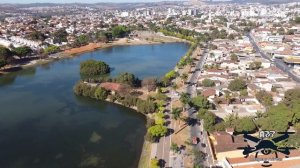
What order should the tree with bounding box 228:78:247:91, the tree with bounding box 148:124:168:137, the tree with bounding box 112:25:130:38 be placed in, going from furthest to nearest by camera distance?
the tree with bounding box 112:25:130:38
the tree with bounding box 228:78:247:91
the tree with bounding box 148:124:168:137

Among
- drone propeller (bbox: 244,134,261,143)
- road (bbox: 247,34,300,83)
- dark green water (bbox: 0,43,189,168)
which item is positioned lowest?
dark green water (bbox: 0,43,189,168)

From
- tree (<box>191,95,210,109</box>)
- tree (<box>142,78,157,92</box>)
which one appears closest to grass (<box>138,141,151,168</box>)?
tree (<box>191,95,210,109</box>)

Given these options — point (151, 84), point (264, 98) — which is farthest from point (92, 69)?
point (264, 98)

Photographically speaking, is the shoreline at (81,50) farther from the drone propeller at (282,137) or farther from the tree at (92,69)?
the drone propeller at (282,137)

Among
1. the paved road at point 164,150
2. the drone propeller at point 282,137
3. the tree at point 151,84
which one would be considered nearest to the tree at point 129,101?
the tree at point 151,84

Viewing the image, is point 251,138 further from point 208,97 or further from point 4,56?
point 4,56

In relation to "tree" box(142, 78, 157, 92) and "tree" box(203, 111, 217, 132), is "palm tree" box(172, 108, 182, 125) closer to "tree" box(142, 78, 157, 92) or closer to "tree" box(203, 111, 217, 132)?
"tree" box(203, 111, 217, 132)
